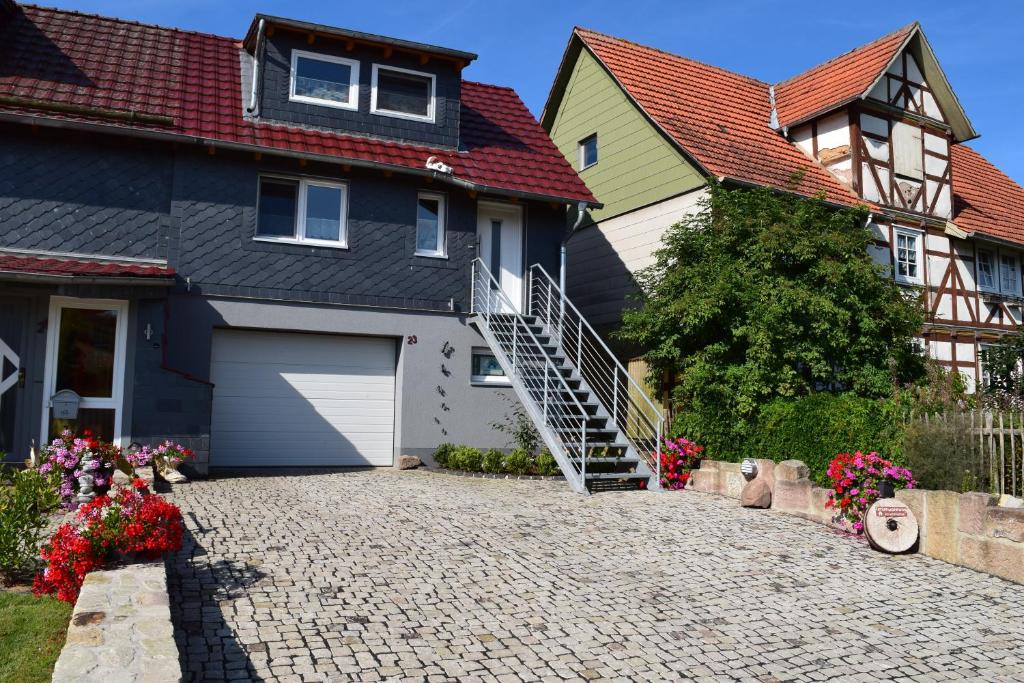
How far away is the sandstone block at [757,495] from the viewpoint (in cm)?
1058

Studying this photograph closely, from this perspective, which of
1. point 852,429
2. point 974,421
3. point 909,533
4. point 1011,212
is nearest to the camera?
point 909,533

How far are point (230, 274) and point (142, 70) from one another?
4.55 metres

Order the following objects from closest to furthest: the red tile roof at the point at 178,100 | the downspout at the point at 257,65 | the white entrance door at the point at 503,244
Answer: the red tile roof at the point at 178,100
the downspout at the point at 257,65
the white entrance door at the point at 503,244

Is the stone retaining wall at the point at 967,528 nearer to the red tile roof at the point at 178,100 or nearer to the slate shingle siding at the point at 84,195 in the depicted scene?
the red tile roof at the point at 178,100

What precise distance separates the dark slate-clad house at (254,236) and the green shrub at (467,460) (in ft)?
3.42

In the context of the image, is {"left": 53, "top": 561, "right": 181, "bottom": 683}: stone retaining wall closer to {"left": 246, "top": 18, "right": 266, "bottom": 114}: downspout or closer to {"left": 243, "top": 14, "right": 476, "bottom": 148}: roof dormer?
{"left": 246, "top": 18, "right": 266, "bottom": 114}: downspout

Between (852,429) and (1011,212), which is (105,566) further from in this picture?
(1011,212)

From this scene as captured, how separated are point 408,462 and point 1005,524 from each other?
9.02 metres

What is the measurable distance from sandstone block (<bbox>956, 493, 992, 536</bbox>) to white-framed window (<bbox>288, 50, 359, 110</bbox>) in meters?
11.7

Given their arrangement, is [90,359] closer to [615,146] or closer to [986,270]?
[615,146]

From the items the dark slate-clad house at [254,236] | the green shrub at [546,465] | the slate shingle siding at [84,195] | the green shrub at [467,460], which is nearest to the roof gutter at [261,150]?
the dark slate-clad house at [254,236]

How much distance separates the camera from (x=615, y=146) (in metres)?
20.1

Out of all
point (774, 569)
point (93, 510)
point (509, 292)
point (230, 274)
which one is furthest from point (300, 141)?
point (774, 569)

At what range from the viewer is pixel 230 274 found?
44.2ft
